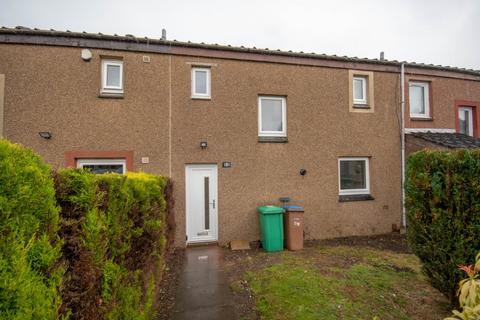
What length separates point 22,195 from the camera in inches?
46.5

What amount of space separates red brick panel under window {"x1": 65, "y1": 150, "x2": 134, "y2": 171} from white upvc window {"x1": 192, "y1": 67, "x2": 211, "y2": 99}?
266 centimetres

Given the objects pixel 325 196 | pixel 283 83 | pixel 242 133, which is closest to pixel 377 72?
pixel 283 83

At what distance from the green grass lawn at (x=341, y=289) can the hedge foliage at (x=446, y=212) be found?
580 mm

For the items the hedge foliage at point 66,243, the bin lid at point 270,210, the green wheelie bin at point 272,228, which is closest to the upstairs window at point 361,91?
the bin lid at point 270,210

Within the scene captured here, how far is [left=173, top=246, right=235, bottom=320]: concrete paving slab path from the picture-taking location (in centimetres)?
362

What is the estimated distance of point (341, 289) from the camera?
13.3ft

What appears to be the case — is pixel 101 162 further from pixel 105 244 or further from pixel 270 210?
pixel 105 244

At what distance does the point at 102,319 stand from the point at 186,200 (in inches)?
200

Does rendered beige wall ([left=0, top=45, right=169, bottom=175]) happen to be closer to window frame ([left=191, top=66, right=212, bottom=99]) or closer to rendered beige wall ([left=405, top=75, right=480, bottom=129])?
window frame ([left=191, top=66, right=212, bottom=99])

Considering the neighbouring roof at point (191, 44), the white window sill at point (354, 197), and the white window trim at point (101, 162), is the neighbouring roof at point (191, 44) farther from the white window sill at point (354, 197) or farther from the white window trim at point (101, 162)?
the white window sill at point (354, 197)

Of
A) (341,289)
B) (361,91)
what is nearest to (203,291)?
(341,289)

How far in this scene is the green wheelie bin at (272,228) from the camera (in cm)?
662

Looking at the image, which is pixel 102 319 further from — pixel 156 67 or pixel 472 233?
pixel 156 67

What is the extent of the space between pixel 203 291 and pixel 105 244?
295 cm
